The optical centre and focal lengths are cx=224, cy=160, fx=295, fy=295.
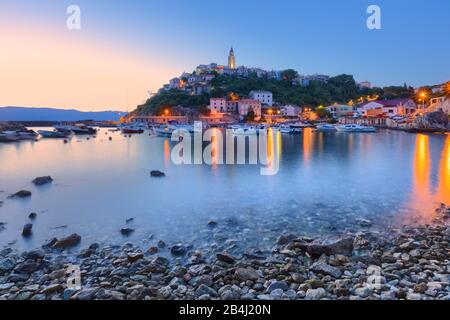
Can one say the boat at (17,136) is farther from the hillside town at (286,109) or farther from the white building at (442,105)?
the white building at (442,105)

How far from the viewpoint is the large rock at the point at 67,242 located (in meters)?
6.46

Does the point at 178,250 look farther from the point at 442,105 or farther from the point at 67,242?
the point at 442,105

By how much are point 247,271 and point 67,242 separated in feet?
14.0

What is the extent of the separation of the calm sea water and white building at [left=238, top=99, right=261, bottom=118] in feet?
225

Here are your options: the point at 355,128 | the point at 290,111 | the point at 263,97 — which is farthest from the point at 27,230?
the point at 263,97

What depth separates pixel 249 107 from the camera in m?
87.2

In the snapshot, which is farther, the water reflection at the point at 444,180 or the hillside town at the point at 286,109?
the hillside town at the point at 286,109

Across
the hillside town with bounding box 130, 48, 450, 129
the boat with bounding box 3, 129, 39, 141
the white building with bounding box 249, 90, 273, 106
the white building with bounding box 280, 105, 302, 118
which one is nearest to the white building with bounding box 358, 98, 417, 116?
the hillside town with bounding box 130, 48, 450, 129

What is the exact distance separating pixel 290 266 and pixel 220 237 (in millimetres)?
2248

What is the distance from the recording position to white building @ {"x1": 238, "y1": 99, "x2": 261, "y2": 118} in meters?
86.6

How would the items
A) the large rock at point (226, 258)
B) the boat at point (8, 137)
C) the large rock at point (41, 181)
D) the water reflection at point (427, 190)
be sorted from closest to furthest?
the large rock at point (226, 258) < the water reflection at point (427, 190) < the large rock at point (41, 181) < the boat at point (8, 137)

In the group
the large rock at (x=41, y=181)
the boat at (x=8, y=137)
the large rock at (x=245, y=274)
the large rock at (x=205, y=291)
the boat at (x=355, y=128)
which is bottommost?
the large rock at (x=205, y=291)

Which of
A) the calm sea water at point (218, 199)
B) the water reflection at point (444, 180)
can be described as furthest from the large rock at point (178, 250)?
the water reflection at point (444, 180)
